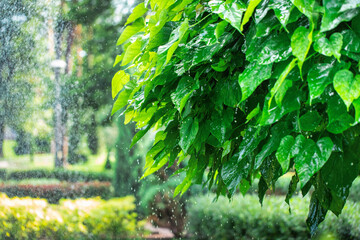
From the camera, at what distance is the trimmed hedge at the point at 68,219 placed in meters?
4.45

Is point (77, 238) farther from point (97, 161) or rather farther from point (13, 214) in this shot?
point (97, 161)

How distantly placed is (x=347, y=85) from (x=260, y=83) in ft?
0.62

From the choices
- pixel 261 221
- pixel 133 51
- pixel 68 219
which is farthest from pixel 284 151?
pixel 68 219

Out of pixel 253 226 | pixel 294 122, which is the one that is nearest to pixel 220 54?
pixel 294 122

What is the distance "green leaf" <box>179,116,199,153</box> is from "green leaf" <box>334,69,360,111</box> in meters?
0.38

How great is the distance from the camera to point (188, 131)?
94cm

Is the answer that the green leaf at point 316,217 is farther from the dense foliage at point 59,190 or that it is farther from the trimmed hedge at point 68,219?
the dense foliage at point 59,190

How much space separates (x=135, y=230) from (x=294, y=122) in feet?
14.1

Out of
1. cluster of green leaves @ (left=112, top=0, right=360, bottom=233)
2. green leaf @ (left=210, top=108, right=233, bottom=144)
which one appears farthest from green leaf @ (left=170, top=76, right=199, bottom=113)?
green leaf @ (left=210, top=108, right=233, bottom=144)

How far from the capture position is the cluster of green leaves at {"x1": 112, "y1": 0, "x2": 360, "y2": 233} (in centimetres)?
67

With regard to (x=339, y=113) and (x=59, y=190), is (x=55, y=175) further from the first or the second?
(x=339, y=113)

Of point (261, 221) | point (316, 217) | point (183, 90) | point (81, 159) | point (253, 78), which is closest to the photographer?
point (253, 78)

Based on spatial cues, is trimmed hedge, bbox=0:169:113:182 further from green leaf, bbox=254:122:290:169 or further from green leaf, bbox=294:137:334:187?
green leaf, bbox=294:137:334:187

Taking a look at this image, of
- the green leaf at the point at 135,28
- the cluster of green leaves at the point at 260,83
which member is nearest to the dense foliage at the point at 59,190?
the cluster of green leaves at the point at 260,83
